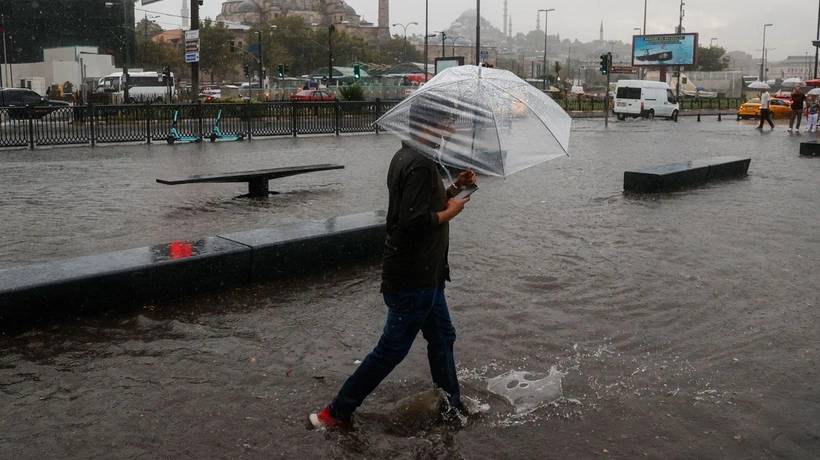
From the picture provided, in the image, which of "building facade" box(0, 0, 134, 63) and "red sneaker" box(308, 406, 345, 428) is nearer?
"red sneaker" box(308, 406, 345, 428)

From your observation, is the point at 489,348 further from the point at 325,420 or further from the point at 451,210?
the point at 451,210

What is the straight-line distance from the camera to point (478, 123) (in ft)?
13.2

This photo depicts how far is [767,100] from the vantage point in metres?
32.8

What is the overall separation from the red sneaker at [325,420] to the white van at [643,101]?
41069 millimetres

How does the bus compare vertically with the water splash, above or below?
above

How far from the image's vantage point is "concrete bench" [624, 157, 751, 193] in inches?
490

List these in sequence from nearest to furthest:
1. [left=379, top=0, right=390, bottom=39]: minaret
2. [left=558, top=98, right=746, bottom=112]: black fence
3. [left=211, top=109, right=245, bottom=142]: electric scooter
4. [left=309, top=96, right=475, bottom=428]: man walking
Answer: [left=309, top=96, right=475, bottom=428]: man walking, [left=211, top=109, right=245, bottom=142]: electric scooter, [left=558, top=98, right=746, bottom=112]: black fence, [left=379, top=0, right=390, bottom=39]: minaret

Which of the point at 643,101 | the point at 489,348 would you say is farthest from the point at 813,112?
the point at 489,348

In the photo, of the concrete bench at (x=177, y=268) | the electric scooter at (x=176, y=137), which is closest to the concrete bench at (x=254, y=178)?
the concrete bench at (x=177, y=268)

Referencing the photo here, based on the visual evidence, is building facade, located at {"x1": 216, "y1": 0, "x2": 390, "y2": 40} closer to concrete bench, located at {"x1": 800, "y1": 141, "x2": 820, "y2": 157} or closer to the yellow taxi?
the yellow taxi

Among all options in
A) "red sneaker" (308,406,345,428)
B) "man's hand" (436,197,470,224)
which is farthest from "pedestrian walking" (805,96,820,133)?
"red sneaker" (308,406,345,428)

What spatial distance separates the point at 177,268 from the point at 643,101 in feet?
131

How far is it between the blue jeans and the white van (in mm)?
40773

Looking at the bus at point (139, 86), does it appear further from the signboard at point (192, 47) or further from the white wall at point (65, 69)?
the signboard at point (192, 47)
